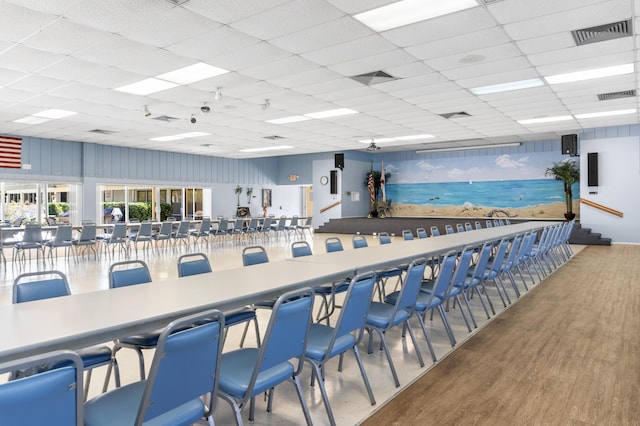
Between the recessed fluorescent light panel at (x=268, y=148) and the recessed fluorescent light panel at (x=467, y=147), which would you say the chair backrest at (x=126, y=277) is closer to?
the recessed fluorescent light panel at (x=268, y=148)

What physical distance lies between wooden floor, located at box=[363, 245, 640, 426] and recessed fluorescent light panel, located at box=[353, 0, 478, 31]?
10.6 feet

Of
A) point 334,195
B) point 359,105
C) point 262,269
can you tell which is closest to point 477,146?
point 334,195

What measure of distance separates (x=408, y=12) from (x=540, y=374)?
350cm

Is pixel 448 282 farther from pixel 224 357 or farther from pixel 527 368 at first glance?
pixel 224 357

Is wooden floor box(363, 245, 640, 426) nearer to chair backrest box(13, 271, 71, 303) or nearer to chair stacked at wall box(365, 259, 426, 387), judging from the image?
chair stacked at wall box(365, 259, 426, 387)

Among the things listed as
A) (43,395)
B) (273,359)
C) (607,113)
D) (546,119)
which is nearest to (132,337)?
(273,359)

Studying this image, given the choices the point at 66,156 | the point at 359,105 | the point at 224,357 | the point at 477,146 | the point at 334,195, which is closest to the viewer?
the point at 224,357

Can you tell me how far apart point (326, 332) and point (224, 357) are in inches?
28.7

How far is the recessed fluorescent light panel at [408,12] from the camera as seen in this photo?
13.6 feet

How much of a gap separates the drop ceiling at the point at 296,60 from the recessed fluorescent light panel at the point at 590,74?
0.22 m

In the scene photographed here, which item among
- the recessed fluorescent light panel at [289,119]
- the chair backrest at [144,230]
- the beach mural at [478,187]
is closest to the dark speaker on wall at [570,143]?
the beach mural at [478,187]

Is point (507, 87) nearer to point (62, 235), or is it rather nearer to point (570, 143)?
point (570, 143)

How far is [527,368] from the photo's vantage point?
3.41 metres

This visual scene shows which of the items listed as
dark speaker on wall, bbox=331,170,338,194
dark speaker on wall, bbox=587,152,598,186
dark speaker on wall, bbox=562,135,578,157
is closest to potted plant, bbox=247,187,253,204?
dark speaker on wall, bbox=331,170,338,194
